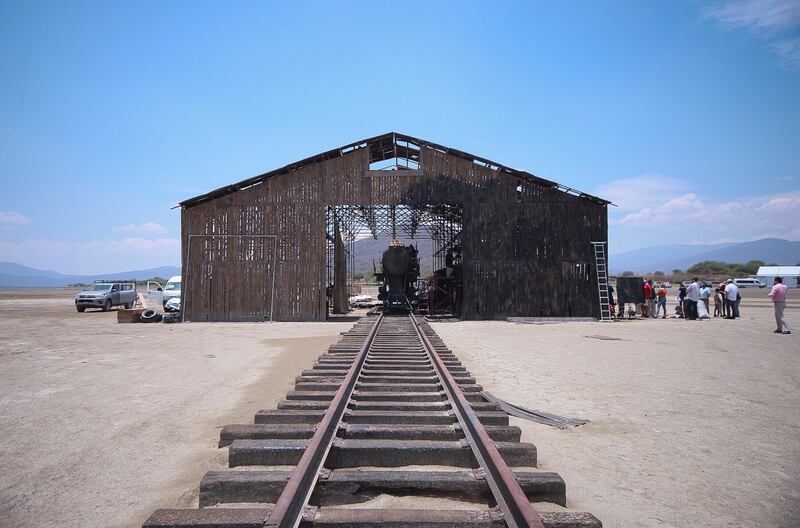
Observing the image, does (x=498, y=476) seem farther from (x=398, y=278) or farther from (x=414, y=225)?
(x=414, y=225)

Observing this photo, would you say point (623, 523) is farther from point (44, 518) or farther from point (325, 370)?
point (325, 370)

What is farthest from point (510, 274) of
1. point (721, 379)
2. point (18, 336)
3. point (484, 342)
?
point (18, 336)

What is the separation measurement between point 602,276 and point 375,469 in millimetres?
20830

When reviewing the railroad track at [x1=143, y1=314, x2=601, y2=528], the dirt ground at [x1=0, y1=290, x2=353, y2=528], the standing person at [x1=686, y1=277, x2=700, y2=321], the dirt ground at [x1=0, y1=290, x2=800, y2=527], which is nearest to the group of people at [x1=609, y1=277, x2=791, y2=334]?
the standing person at [x1=686, y1=277, x2=700, y2=321]

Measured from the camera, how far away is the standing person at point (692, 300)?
892 inches

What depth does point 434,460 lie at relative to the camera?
420 centimetres

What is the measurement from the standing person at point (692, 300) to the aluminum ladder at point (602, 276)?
3.67 meters

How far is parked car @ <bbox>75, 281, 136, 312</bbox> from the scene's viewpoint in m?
29.6

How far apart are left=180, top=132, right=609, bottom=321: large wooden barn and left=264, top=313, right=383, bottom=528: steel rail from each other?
17.0m

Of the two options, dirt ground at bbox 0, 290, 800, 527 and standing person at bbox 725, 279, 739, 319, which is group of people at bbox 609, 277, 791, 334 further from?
dirt ground at bbox 0, 290, 800, 527

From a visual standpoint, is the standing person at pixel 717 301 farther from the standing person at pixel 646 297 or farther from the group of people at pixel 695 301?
the standing person at pixel 646 297

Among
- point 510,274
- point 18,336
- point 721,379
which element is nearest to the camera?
point 721,379

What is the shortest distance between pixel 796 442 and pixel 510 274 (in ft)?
56.0

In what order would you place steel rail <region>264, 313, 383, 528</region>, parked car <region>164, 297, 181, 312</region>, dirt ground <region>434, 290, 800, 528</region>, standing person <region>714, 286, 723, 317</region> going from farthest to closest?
1. parked car <region>164, 297, 181, 312</region>
2. standing person <region>714, 286, 723, 317</region>
3. dirt ground <region>434, 290, 800, 528</region>
4. steel rail <region>264, 313, 383, 528</region>
